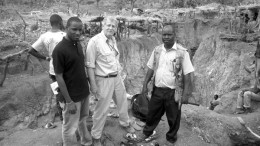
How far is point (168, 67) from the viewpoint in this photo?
323cm

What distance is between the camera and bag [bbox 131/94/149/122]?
14.2 feet

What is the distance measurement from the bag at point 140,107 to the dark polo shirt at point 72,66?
157cm

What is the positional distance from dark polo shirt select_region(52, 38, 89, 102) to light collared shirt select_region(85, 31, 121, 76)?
0.71 ft

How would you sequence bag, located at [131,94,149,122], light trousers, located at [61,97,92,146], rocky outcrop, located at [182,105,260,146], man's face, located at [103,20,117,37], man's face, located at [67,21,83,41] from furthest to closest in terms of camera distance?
bag, located at [131,94,149,122]
rocky outcrop, located at [182,105,260,146]
man's face, located at [103,20,117,37]
light trousers, located at [61,97,92,146]
man's face, located at [67,21,83,41]

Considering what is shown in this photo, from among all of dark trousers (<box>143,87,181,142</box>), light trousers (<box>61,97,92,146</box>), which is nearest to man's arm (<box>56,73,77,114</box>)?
light trousers (<box>61,97,92,146</box>)

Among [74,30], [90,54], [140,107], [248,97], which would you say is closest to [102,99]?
[90,54]

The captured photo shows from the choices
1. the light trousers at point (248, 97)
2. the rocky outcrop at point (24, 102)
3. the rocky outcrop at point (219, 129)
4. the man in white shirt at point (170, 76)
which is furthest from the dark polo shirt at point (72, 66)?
the light trousers at point (248, 97)

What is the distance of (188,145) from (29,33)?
21.6ft

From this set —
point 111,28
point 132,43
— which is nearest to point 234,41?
point 132,43

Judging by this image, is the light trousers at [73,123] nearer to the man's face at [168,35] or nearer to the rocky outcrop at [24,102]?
the man's face at [168,35]

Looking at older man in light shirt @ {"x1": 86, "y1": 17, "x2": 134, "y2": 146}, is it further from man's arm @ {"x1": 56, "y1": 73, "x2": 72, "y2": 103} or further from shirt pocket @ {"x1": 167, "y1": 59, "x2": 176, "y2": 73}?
shirt pocket @ {"x1": 167, "y1": 59, "x2": 176, "y2": 73}

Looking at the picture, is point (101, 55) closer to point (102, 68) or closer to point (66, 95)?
point (102, 68)

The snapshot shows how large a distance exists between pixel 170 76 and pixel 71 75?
4.40ft

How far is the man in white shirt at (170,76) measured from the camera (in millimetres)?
3188
